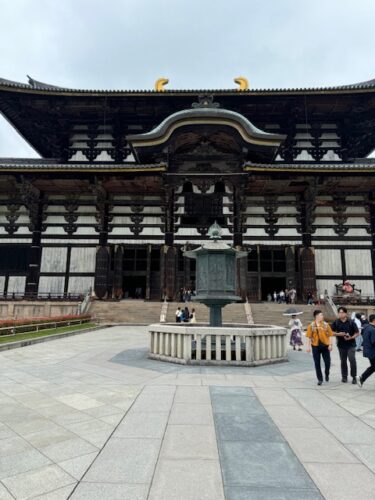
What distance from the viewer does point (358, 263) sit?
20.8 metres

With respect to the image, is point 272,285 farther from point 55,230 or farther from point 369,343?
point 369,343

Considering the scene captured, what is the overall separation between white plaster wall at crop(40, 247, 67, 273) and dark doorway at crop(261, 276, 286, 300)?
570 inches

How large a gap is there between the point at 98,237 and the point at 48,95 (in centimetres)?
1041

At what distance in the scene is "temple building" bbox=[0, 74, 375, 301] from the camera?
20.6 meters

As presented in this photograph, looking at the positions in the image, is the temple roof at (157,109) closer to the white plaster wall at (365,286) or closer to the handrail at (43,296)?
the white plaster wall at (365,286)

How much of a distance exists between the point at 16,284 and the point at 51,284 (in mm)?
2331

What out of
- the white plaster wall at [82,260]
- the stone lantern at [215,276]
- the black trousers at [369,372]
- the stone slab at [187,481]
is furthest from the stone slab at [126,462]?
the white plaster wall at [82,260]

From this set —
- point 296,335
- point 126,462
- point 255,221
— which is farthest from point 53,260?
point 126,462

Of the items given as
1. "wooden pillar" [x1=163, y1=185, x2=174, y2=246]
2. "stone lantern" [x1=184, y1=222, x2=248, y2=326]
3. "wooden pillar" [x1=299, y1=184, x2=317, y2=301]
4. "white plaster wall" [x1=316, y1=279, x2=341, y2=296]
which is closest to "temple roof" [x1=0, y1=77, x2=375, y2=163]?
"wooden pillar" [x1=163, y1=185, x2=174, y2=246]

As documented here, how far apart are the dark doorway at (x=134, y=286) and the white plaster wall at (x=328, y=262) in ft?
41.2

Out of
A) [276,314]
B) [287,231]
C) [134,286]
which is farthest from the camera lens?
[134,286]

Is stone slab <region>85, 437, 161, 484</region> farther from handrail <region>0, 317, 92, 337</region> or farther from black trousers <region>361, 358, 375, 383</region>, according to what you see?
handrail <region>0, 317, 92, 337</region>

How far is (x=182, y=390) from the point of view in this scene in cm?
538

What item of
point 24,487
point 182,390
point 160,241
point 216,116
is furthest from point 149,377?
point 216,116
